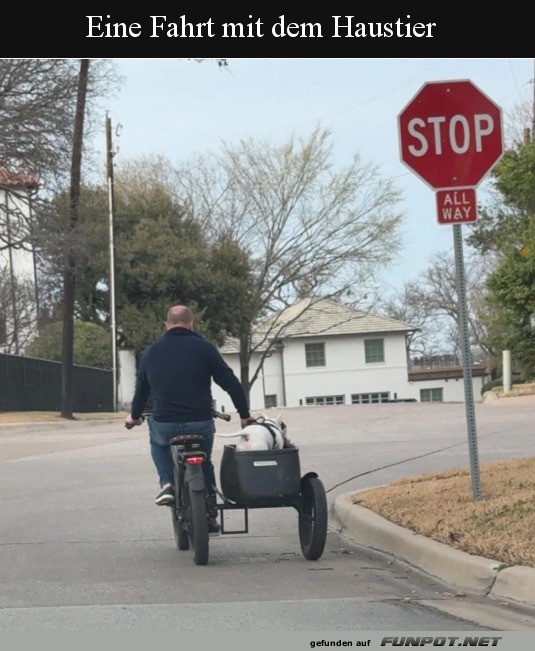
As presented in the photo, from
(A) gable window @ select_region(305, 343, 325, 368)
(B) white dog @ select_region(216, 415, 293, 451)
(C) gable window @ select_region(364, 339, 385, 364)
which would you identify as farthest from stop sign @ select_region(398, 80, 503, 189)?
(C) gable window @ select_region(364, 339, 385, 364)

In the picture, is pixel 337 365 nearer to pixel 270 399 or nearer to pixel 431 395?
pixel 270 399

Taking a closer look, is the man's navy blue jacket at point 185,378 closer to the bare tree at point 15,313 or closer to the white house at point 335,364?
the bare tree at point 15,313

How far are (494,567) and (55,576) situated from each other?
312 centimetres

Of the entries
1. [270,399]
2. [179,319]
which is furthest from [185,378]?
[270,399]

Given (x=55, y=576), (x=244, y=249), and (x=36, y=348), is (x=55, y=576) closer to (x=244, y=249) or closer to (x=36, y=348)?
(x=36, y=348)

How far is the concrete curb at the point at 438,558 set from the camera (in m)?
7.42

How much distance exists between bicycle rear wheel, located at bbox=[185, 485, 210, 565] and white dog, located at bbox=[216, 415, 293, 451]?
0.54 metres

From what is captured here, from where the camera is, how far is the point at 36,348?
4562 centimetres

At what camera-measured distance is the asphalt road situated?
22.7ft

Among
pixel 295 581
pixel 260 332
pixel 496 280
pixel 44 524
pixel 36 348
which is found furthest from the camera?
pixel 260 332

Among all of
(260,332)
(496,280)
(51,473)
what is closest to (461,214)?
(51,473)

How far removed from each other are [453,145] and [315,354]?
57525 mm

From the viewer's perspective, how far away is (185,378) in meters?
9.25

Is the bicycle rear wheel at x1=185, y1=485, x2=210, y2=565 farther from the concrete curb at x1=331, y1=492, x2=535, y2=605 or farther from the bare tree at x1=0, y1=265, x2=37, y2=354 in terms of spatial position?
the bare tree at x1=0, y1=265, x2=37, y2=354
